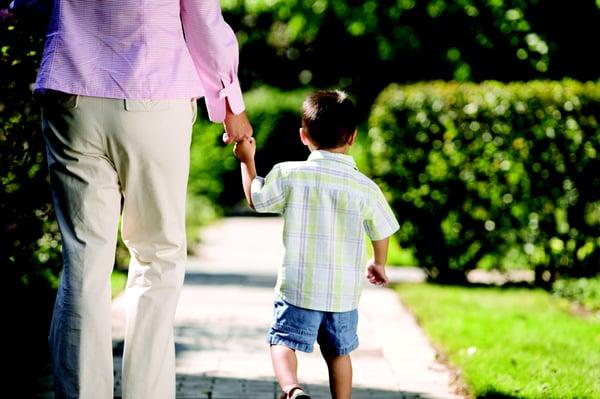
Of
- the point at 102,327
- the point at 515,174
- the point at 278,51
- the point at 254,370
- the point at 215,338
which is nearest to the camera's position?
the point at 102,327

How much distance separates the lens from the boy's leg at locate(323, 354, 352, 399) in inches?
156

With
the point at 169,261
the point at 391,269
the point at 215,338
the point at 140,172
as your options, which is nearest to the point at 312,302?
the point at 169,261

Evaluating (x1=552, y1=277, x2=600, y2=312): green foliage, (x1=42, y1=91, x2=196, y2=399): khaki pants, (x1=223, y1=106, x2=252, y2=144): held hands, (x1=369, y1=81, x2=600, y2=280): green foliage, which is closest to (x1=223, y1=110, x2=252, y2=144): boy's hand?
(x1=223, y1=106, x2=252, y2=144): held hands

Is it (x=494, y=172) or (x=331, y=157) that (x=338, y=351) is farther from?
(x=494, y=172)

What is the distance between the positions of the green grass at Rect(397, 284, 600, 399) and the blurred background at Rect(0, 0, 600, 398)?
2 cm

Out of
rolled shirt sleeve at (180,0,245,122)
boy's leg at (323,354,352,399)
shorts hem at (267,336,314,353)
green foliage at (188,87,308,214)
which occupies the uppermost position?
rolled shirt sleeve at (180,0,245,122)

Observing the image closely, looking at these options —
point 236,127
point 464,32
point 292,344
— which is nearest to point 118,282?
point 292,344

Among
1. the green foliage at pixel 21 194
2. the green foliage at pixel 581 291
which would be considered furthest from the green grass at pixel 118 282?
Answer: the green foliage at pixel 581 291

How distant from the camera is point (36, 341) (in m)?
5.57

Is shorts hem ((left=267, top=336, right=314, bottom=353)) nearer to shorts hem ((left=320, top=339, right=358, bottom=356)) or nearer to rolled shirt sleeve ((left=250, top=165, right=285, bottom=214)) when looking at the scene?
shorts hem ((left=320, top=339, right=358, bottom=356))

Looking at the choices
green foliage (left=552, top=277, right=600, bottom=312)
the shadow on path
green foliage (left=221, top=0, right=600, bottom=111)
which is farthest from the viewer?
green foliage (left=221, top=0, right=600, bottom=111)

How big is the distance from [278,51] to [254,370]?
2165 cm

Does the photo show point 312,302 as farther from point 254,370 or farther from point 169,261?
point 254,370

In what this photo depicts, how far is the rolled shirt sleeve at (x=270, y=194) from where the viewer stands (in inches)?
154
